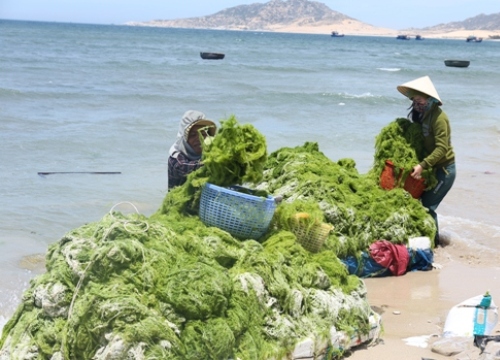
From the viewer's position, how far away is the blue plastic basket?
16.1ft

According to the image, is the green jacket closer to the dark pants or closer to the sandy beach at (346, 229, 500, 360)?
the dark pants

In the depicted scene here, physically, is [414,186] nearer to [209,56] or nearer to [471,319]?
[471,319]

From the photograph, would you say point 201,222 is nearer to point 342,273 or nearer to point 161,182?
point 342,273

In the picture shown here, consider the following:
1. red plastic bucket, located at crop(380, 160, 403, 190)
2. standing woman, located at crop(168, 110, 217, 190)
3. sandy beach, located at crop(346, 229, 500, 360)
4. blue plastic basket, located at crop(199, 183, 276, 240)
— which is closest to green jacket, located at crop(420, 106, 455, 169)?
red plastic bucket, located at crop(380, 160, 403, 190)

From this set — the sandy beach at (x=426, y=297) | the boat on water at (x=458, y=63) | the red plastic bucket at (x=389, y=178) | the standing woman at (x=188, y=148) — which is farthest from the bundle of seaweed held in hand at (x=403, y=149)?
the boat on water at (x=458, y=63)

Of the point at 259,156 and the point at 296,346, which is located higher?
the point at 259,156

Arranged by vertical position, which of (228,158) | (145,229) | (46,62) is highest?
(228,158)

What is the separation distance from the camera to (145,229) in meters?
4.43

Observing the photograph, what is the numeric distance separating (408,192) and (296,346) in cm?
309

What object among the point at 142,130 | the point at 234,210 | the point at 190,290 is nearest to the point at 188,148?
the point at 234,210

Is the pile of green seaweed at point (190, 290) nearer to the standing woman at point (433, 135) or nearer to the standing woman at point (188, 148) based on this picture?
the standing woman at point (188, 148)

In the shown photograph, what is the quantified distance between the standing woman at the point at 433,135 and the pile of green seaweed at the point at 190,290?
183cm

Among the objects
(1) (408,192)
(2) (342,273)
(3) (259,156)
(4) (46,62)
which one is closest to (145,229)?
(3) (259,156)

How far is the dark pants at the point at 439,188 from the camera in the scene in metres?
7.13
